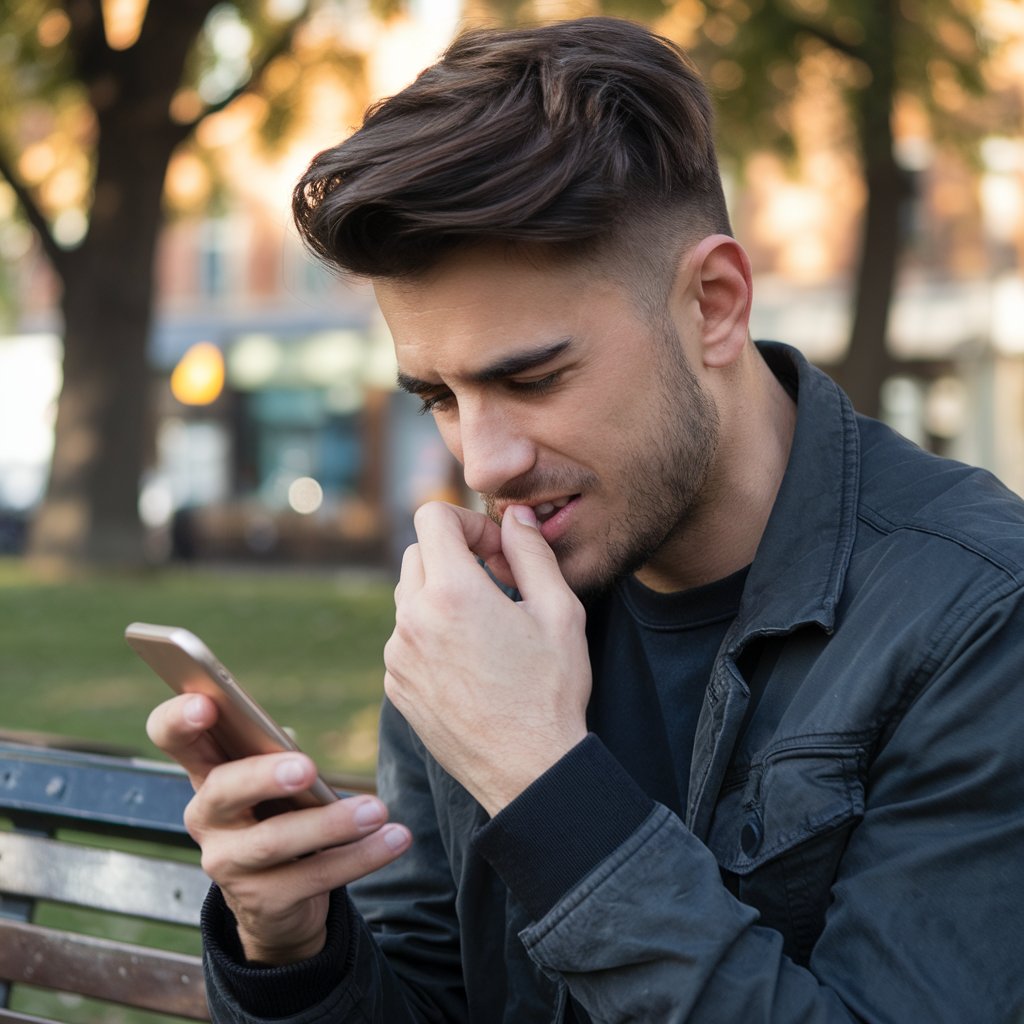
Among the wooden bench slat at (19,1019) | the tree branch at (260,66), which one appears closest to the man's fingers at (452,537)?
the wooden bench slat at (19,1019)

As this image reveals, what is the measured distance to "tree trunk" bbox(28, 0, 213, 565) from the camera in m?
12.8

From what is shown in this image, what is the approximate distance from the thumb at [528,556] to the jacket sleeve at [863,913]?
0.26 meters

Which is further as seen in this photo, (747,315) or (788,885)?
(747,315)

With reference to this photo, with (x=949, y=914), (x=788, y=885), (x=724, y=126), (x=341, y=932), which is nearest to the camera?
(x=949, y=914)

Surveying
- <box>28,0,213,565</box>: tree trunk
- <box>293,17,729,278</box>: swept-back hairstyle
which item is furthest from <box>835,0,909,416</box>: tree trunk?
<box>293,17,729,278</box>: swept-back hairstyle

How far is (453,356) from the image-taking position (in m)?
2.09

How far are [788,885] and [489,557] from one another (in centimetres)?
62

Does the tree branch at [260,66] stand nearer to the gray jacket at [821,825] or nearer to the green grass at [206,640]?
the green grass at [206,640]

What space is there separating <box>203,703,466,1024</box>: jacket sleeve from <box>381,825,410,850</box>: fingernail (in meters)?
0.27

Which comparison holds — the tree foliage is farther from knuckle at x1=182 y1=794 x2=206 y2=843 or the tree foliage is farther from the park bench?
knuckle at x1=182 y1=794 x2=206 y2=843

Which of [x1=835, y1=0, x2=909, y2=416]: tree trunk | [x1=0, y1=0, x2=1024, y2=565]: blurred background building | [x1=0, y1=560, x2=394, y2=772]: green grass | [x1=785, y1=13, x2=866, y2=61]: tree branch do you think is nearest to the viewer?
[x1=0, y1=560, x2=394, y2=772]: green grass

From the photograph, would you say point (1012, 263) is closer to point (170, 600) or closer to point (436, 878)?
point (170, 600)

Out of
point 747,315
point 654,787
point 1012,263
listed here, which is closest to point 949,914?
point 654,787

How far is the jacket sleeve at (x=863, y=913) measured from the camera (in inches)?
64.2
